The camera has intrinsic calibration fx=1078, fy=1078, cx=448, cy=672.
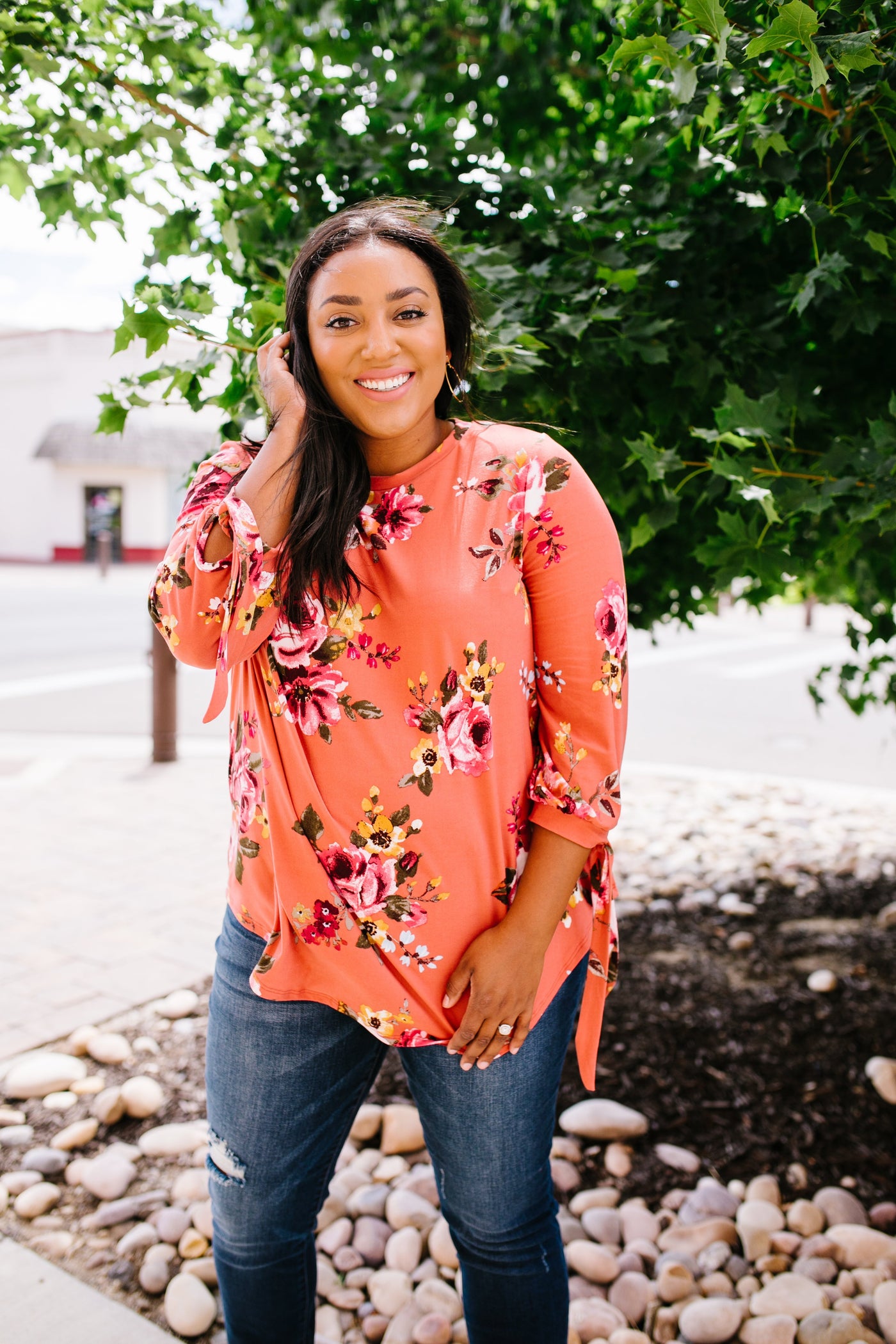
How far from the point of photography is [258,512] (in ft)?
4.58

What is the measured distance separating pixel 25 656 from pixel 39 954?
8.35 metres

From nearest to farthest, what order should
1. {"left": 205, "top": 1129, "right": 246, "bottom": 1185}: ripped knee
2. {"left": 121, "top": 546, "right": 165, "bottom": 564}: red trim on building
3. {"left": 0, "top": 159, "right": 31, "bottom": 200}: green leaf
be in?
{"left": 205, "top": 1129, "right": 246, "bottom": 1185}: ripped knee < {"left": 0, "top": 159, "right": 31, "bottom": 200}: green leaf < {"left": 121, "top": 546, "right": 165, "bottom": 564}: red trim on building

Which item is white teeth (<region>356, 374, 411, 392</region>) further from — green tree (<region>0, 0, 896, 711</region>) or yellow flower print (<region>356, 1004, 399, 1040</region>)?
yellow flower print (<region>356, 1004, 399, 1040</region>)

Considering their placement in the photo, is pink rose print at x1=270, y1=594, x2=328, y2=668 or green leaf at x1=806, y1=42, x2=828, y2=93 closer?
green leaf at x1=806, y1=42, x2=828, y2=93

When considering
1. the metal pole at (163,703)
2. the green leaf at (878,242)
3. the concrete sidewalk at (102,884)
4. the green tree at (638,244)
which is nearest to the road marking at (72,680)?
the metal pole at (163,703)

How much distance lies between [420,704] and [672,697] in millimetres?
8985

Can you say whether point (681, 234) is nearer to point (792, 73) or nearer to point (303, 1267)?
point (792, 73)

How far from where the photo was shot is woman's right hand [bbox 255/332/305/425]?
145cm

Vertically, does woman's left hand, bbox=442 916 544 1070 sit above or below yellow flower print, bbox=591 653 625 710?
below

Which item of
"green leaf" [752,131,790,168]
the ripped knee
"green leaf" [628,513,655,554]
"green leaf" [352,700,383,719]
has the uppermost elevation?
"green leaf" [752,131,790,168]

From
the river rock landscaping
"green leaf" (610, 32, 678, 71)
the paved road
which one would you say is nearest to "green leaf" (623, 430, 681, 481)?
"green leaf" (610, 32, 678, 71)

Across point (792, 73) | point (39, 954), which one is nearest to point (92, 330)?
point (39, 954)

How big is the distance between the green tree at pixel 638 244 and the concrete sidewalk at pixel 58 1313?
5.49ft

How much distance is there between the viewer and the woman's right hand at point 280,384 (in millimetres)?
1445
